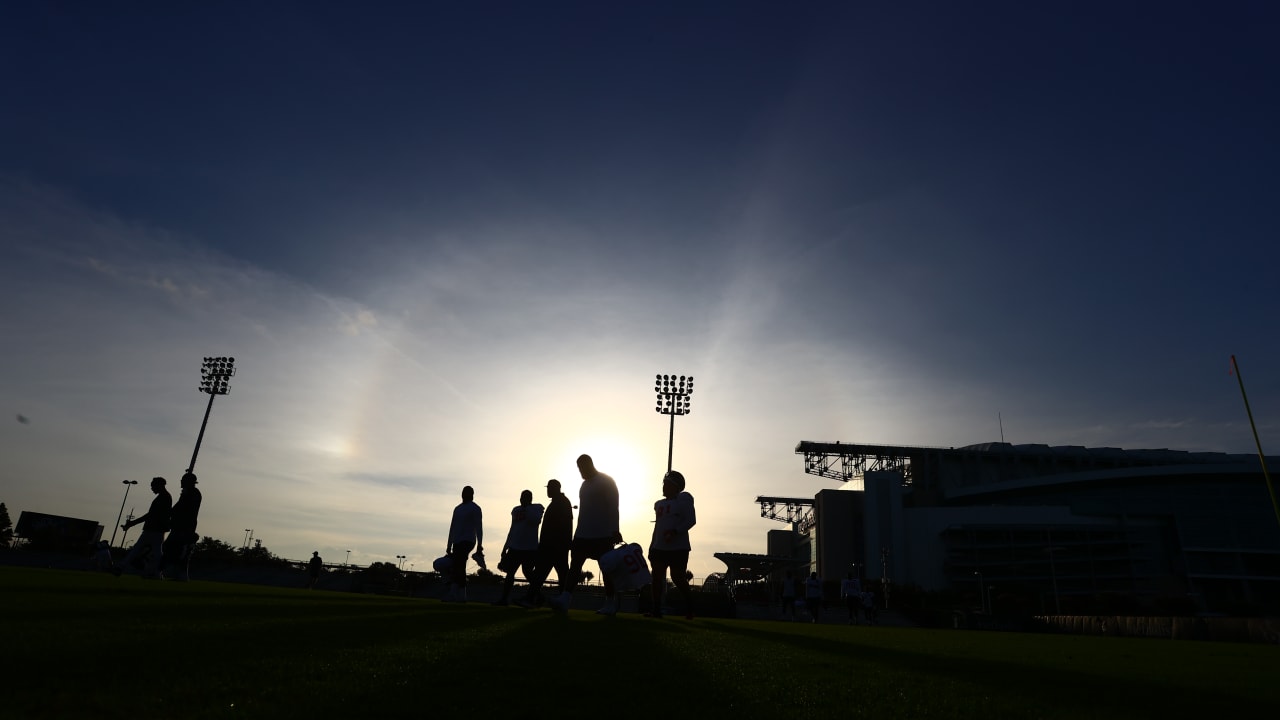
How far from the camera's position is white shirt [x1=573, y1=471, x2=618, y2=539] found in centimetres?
1088

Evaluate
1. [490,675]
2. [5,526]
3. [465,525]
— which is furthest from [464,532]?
[5,526]

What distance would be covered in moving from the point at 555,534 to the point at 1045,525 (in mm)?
86260

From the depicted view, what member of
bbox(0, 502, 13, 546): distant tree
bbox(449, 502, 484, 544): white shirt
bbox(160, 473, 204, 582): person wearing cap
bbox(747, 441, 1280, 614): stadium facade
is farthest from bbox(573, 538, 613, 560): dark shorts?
bbox(0, 502, 13, 546): distant tree

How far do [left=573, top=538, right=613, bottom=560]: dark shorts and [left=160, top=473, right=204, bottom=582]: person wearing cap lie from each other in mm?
7578

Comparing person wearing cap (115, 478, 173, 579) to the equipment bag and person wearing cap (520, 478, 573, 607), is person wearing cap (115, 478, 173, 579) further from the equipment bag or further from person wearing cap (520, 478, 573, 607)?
the equipment bag

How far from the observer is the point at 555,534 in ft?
38.2

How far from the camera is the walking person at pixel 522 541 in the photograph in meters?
13.2

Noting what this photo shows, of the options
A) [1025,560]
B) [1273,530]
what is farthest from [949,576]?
[1273,530]

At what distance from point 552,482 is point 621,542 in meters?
1.68

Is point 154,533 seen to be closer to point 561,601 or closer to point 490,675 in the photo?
point 561,601

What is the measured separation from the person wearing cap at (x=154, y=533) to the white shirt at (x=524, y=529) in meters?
6.25

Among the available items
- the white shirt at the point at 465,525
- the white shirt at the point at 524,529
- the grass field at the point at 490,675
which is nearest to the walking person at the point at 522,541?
the white shirt at the point at 524,529

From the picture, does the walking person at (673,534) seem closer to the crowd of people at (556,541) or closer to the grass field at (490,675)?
the crowd of people at (556,541)

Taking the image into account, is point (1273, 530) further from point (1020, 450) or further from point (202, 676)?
point (202, 676)
